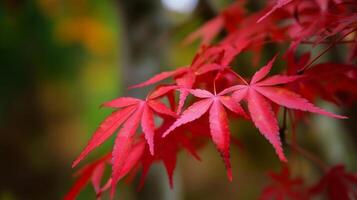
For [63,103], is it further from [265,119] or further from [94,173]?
[265,119]

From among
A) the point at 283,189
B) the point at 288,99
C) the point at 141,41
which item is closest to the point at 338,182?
the point at 283,189

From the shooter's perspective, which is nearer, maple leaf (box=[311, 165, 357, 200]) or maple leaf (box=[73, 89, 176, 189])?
maple leaf (box=[73, 89, 176, 189])

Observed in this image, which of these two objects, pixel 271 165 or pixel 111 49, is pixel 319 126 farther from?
pixel 111 49

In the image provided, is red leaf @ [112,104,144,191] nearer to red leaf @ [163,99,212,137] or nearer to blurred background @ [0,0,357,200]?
red leaf @ [163,99,212,137]

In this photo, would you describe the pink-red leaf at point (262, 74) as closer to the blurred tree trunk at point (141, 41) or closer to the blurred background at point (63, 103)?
the blurred tree trunk at point (141, 41)

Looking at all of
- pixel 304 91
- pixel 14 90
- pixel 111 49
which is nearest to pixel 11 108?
pixel 14 90

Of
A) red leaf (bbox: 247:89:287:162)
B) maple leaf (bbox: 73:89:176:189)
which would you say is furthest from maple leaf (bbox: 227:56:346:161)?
maple leaf (bbox: 73:89:176:189)

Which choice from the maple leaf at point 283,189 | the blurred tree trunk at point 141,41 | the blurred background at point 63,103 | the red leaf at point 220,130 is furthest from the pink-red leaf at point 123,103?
the blurred background at point 63,103
